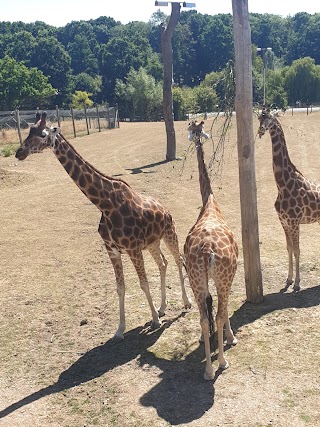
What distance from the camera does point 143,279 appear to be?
693 cm

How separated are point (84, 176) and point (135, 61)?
3443 inches

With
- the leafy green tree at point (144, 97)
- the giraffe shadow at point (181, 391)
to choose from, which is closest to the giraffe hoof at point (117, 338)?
the giraffe shadow at point (181, 391)

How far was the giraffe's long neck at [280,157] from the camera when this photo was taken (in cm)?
808

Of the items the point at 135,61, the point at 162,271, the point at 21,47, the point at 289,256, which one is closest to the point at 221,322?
the point at 162,271

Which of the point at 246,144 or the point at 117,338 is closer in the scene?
the point at 117,338

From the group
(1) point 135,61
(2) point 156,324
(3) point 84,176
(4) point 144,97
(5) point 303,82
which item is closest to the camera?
(3) point 84,176

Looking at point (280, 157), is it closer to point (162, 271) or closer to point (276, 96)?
point (162, 271)

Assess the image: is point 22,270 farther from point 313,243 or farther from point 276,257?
point 313,243

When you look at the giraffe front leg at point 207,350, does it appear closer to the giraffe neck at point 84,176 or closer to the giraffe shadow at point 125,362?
the giraffe shadow at point 125,362

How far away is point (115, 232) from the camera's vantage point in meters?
6.56

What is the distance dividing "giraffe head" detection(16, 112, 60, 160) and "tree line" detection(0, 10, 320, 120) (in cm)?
3268

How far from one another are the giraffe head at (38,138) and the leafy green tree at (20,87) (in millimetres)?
59296

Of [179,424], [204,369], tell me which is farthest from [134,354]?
[179,424]

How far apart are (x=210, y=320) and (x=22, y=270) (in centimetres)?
521
